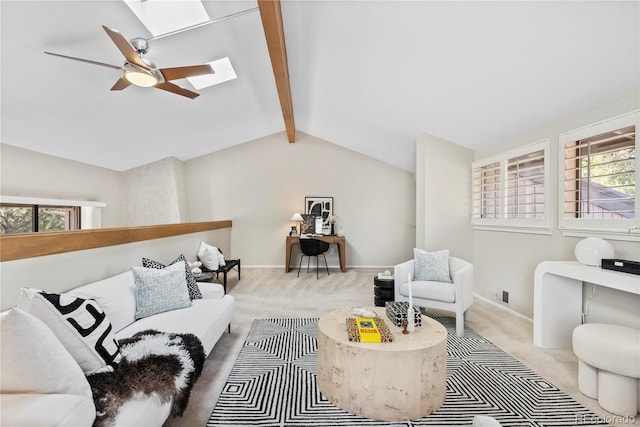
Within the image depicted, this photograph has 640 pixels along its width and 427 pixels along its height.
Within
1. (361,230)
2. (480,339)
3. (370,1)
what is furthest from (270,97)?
(480,339)

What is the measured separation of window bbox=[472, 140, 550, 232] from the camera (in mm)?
3172

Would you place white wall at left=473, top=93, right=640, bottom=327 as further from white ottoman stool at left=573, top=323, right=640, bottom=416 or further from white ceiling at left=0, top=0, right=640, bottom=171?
white ottoman stool at left=573, top=323, right=640, bottom=416

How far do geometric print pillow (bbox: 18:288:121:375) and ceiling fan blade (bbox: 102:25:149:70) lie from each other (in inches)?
64.3

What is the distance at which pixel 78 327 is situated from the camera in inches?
52.7

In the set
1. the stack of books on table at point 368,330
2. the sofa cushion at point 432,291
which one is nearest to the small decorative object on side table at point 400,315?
the stack of books on table at point 368,330

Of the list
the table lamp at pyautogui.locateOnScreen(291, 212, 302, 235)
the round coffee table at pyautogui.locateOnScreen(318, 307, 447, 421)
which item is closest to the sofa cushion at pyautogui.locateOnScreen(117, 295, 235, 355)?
the round coffee table at pyautogui.locateOnScreen(318, 307, 447, 421)

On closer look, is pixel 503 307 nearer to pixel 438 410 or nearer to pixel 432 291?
pixel 432 291

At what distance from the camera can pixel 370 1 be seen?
7.67 ft

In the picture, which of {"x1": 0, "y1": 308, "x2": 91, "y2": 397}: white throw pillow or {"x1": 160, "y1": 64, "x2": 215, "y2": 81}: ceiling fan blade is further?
{"x1": 160, "y1": 64, "x2": 215, "y2": 81}: ceiling fan blade

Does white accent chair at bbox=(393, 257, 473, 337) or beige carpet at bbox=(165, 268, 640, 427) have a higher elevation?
white accent chair at bbox=(393, 257, 473, 337)

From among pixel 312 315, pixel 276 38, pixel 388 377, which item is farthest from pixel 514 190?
pixel 276 38

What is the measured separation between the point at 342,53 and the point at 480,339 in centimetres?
307

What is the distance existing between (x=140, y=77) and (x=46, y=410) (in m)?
2.45

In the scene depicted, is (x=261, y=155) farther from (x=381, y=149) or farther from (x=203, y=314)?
(x=203, y=314)
